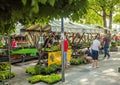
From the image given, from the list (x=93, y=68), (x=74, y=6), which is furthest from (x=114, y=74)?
Result: (x=74, y=6)

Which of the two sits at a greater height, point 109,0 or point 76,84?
point 109,0

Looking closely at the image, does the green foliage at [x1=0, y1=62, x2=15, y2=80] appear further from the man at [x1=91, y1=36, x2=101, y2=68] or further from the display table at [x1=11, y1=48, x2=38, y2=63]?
the man at [x1=91, y1=36, x2=101, y2=68]

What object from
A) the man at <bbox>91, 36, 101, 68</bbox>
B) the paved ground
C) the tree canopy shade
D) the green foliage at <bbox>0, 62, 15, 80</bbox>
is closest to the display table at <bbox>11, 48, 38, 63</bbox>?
the paved ground

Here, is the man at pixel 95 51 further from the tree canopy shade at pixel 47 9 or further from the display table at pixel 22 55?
the tree canopy shade at pixel 47 9

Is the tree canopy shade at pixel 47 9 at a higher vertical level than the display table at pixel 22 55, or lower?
higher

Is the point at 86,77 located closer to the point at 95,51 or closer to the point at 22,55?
the point at 95,51

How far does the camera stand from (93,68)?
13.8 m

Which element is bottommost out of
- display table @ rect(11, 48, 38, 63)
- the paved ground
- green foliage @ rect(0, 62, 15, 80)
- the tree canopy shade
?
the paved ground

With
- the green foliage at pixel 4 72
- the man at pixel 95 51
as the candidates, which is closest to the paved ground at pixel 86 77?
the green foliage at pixel 4 72

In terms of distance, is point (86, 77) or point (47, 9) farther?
point (86, 77)

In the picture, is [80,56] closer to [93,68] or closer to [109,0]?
[93,68]

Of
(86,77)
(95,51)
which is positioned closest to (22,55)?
(95,51)

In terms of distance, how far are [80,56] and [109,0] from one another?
17320mm

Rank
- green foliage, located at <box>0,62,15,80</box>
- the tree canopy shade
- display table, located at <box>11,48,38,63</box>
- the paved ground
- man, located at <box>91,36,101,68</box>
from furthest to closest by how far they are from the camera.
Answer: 1. display table, located at <box>11,48,38,63</box>
2. man, located at <box>91,36,101,68</box>
3. green foliage, located at <box>0,62,15,80</box>
4. the paved ground
5. the tree canopy shade
